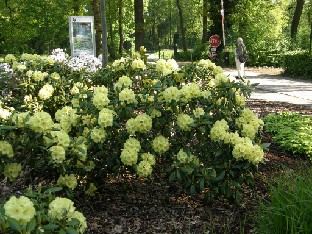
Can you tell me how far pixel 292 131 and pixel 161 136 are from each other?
334 centimetres

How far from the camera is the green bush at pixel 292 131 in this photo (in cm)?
574

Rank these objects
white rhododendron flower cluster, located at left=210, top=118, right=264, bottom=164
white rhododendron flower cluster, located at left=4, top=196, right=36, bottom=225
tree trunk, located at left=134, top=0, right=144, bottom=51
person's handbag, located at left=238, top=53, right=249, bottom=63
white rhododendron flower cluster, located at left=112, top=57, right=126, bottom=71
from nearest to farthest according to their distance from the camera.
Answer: white rhododendron flower cluster, located at left=4, top=196, right=36, bottom=225 < white rhododendron flower cluster, located at left=210, top=118, right=264, bottom=164 < white rhododendron flower cluster, located at left=112, top=57, right=126, bottom=71 < person's handbag, located at left=238, top=53, right=249, bottom=63 < tree trunk, located at left=134, top=0, right=144, bottom=51

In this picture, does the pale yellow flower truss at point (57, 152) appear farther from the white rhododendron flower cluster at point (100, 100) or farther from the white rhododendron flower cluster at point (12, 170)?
the white rhododendron flower cluster at point (100, 100)

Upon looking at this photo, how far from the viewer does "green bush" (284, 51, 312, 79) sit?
18109mm

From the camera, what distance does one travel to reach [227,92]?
384 centimetres

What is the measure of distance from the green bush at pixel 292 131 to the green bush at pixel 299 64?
11.5 meters

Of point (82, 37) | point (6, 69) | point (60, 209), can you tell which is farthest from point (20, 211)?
point (82, 37)

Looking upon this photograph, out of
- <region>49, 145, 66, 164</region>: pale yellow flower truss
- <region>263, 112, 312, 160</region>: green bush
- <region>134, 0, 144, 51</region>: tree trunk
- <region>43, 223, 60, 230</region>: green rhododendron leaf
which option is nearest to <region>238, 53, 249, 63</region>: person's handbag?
<region>134, 0, 144, 51</region>: tree trunk

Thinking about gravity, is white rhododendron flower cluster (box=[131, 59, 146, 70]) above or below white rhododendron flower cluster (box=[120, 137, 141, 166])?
above

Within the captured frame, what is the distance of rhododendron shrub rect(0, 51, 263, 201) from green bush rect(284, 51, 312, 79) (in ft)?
49.8

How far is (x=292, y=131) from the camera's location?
6406 millimetres

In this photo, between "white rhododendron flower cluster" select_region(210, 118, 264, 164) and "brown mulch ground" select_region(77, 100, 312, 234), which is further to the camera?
"brown mulch ground" select_region(77, 100, 312, 234)

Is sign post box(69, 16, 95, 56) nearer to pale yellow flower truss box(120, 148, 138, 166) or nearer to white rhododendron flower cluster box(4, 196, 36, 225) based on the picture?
pale yellow flower truss box(120, 148, 138, 166)

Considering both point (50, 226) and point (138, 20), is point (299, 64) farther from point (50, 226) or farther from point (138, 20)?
point (50, 226)
